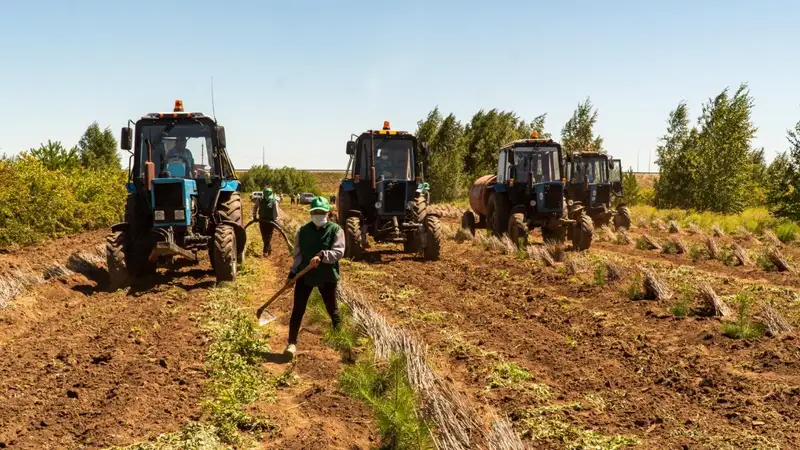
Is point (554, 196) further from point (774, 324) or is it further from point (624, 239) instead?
point (774, 324)

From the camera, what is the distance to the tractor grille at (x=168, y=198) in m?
10.2

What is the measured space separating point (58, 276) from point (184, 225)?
7.30 feet

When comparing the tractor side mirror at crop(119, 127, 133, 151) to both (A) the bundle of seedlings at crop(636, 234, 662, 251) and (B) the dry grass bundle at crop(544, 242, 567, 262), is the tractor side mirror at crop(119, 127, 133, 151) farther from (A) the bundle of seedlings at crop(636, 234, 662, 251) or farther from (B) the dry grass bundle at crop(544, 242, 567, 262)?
(A) the bundle of seedlings at crop(636, 234, 662, 251)

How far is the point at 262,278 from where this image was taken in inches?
445

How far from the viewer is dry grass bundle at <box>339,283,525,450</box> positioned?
3895 millimetres

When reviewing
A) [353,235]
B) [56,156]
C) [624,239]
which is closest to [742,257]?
[624,239]

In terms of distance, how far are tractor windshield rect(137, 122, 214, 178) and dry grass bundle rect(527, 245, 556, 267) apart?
6.04 meters

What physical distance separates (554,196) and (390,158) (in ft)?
12.9

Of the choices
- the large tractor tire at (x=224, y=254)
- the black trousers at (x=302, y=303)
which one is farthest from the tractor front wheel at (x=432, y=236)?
the black trousers at (x=302, y=303)

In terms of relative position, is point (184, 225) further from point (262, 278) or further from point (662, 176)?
point (662, 176)

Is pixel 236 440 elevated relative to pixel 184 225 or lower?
lower

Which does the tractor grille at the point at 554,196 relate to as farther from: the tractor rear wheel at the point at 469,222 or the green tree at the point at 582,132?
the green tree at the point at 582,132

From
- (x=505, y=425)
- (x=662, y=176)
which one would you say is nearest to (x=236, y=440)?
(x=505, y=425)

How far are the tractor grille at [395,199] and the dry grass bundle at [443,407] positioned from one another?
7375 millimetres
